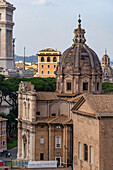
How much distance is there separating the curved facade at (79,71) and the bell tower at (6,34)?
6451 cm

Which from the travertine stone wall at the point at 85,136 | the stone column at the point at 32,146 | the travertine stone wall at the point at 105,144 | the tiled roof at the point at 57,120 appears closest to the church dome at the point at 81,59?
the tiled roof at the point at 57,120

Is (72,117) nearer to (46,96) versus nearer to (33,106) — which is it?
(33,106)

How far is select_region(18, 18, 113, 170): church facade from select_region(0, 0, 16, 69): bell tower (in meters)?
62.3

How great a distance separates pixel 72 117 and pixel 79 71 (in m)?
11.3

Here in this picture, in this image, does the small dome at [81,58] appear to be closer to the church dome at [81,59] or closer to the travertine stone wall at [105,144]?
the church dome at [81,59]

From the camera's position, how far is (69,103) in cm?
9631

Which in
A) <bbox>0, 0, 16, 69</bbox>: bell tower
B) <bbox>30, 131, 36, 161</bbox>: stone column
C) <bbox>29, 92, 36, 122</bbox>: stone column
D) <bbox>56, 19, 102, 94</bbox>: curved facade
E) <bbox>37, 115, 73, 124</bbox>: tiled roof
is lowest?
<bbox>30, 131, 36, 161</bbox>: stone column

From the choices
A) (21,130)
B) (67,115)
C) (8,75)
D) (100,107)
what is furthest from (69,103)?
(8,75)

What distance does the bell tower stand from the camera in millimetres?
164250

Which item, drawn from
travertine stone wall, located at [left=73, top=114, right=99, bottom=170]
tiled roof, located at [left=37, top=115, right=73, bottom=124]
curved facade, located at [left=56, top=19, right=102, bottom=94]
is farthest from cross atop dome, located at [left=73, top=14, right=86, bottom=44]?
travertine stone wall, located at [left=73, top=114, right=99, bottom=170]

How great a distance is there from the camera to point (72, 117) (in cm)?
9169

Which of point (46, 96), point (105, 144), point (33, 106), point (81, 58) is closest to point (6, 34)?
point (81, 58)

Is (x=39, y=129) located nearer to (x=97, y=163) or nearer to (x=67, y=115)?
(x=67, y=115)

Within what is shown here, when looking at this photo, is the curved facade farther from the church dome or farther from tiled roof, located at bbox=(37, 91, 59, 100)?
tiled roof, located at bbox=(37, 91, 59, 100)
